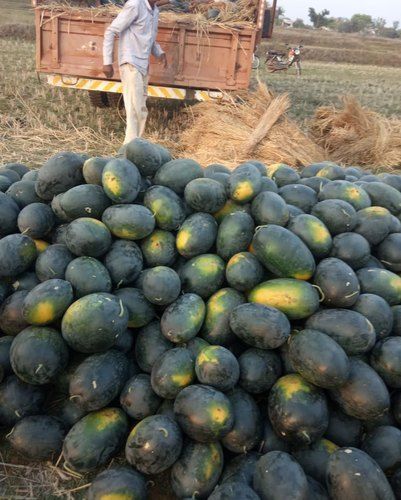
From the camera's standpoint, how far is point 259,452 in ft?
7.16

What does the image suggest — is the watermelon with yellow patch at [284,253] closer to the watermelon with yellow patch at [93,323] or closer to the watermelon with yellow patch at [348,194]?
the watermelon with yellow patch at [348,194]

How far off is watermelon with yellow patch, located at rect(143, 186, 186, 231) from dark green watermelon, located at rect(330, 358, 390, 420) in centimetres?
133

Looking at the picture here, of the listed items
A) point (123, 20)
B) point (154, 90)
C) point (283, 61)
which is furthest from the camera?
point (283, 61)

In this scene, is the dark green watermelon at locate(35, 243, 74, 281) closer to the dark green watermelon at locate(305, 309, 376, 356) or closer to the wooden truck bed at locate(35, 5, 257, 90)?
the dark green watermelon at locate(305, 309, 376, 356)

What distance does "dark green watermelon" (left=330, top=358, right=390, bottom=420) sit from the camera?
6.94ft

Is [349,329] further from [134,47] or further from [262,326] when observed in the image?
[134,47]

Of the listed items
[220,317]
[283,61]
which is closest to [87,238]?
[220,317]

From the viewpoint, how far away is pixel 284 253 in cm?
244

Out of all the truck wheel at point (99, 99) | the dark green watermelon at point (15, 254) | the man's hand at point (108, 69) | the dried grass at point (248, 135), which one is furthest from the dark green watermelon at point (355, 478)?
the truck wheel at point (99, 99)

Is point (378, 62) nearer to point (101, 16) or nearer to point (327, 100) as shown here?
point (327, 100)

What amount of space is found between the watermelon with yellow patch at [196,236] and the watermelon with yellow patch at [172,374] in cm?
66

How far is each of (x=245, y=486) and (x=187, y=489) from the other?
29 cm

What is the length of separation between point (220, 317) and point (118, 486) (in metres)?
0.95

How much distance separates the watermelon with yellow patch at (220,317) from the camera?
2420 millimetres
